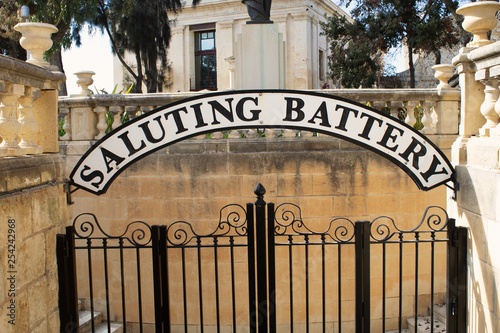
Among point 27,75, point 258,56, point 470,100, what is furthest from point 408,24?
point 27,75

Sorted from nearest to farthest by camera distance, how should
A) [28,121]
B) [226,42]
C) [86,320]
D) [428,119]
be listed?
[28,121] → [86,320] → [428,119] → [226,42]

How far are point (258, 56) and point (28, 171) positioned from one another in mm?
5033

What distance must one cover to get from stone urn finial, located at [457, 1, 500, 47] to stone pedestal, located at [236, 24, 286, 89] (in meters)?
4.25

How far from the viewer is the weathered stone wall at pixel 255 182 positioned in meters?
6.41

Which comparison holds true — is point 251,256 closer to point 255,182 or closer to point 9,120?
point 9,120

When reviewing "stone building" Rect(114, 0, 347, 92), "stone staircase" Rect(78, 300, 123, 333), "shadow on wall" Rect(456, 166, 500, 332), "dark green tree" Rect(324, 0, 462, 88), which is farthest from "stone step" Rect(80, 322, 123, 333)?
"stone building" Rect(114, 0, 347, 92)

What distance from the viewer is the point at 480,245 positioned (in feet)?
11.2

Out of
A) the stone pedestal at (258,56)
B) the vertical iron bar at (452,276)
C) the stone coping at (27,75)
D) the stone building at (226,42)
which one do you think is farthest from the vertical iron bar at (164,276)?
the stone building at (226,42)

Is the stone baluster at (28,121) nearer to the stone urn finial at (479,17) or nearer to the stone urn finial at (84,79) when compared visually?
the stone urn finial at (479,17)

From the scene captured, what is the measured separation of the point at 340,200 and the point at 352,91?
144 cm

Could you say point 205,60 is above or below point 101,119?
above

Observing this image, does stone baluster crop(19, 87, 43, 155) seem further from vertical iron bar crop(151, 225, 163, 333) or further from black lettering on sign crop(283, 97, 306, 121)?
black lettering on sign crop(283, 97, 306, 121)

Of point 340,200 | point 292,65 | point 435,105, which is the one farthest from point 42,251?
point 292,65

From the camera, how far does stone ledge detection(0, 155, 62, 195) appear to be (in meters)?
2.96
